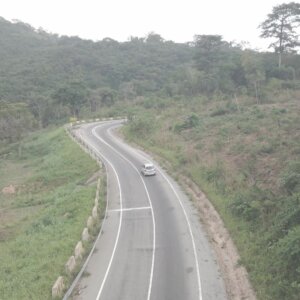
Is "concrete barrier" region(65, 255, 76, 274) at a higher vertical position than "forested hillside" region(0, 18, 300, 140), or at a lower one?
lower

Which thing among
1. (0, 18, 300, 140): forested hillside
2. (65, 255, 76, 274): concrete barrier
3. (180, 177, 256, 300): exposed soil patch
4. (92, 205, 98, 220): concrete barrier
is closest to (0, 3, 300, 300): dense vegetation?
(0, 18, 300, 140): forested hillside

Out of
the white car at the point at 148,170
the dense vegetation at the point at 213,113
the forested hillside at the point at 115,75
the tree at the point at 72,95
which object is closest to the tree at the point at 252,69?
the forested hillside at the point at 115,75

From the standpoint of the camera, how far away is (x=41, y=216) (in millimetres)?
34469

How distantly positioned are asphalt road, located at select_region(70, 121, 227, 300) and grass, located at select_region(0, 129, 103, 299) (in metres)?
2.01

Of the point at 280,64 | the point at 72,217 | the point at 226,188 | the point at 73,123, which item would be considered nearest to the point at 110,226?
the point at 72,217

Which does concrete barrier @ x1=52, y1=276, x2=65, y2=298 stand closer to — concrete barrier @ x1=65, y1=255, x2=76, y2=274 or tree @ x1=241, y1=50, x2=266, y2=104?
concrete barrier @ x1=65, y1=255, x2=76, y2=274

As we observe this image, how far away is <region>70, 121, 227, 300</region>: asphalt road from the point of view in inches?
820

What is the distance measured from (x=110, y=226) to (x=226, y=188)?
996 cm

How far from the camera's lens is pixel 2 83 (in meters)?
124

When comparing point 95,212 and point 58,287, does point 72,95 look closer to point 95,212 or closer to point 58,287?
point 95,212

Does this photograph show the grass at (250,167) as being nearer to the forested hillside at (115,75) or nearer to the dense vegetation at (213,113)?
the dense vegetation at (213,113)

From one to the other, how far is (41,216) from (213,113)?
4014 cm

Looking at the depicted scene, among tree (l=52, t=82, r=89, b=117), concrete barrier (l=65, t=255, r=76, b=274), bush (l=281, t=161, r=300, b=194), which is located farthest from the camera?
tree (l=52, t=82, r=89, b=117)

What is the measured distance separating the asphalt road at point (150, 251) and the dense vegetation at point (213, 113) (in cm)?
249
